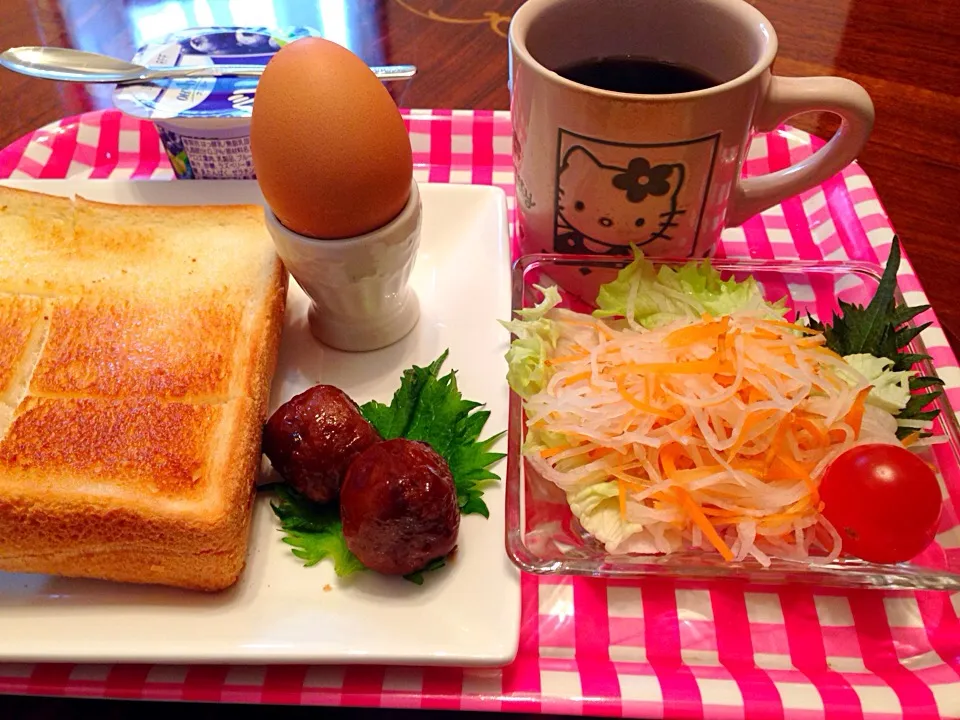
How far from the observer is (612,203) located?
1120 millimetres

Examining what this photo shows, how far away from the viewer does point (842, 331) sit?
1133mm

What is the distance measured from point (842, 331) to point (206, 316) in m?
0.92

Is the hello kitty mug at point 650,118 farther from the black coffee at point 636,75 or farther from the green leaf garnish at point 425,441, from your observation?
the green leaf garnish at point 425,441

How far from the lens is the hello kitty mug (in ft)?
3.32

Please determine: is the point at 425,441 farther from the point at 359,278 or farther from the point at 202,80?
the point at 202,80

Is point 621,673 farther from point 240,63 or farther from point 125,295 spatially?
point 240,63

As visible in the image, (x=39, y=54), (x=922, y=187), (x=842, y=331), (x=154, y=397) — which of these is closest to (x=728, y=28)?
(x=842, y=331)

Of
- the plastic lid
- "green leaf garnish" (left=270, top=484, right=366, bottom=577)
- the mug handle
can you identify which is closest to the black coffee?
the mug handle

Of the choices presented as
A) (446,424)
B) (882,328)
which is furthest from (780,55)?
(446,424)

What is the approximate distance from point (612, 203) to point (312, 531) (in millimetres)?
617

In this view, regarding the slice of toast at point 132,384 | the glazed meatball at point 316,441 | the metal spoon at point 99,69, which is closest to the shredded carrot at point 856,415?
Answer: the glazed meatball at point 316,441

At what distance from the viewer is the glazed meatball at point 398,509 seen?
33.1 inches

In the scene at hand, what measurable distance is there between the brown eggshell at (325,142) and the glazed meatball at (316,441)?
23 centimetres

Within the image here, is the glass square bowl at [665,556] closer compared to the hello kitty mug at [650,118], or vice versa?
the glass square bowl at [665,556]
